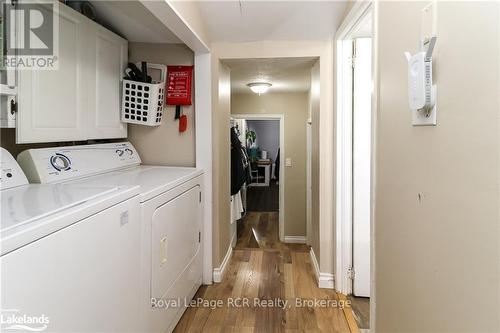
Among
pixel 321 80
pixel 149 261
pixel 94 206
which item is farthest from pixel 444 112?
pixel 321 80

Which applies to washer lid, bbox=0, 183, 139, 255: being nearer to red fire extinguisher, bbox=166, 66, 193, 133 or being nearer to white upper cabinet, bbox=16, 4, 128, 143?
white upper cabinet, bbox=16, 4, 128, 143

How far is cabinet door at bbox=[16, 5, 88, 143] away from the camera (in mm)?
1461

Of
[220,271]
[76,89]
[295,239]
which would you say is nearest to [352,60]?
[76,89]

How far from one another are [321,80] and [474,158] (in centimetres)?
182

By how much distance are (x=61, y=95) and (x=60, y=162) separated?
359 millimetres

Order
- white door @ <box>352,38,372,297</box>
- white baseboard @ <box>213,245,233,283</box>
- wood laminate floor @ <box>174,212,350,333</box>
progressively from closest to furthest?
wood laminate floor @ <box>174,212,350,333</box> → white door @ <box>352,38,372,297</box> → white baseboard @ <box>213,245,233,283</box>

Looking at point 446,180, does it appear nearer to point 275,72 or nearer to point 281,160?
point 275,72

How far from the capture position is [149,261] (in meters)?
1.54

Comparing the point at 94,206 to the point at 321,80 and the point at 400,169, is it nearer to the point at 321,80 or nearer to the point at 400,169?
the point at 400,169

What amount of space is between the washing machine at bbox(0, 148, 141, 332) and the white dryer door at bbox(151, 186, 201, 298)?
0.69 feet

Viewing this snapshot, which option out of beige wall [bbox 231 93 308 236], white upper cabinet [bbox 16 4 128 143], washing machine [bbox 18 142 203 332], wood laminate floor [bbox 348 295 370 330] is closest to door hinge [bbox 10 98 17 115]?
white upper cabinet [bbox 16 4 128 143]

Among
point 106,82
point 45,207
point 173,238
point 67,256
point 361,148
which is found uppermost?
point 106,82

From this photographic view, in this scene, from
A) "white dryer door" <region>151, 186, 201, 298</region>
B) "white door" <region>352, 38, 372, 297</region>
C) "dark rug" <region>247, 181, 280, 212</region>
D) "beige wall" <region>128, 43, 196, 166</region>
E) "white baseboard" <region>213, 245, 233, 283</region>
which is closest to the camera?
"white dryer door" <region>151, 186, 201, 298</region>

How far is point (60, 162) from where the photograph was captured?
1632mm
